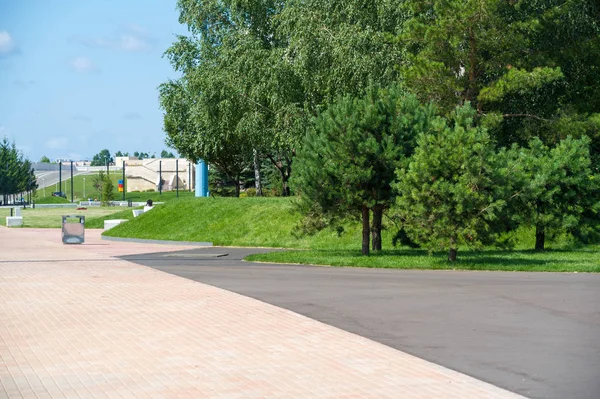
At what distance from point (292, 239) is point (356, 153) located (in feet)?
32.1

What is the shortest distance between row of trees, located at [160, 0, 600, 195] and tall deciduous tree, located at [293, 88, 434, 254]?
2.99 meters

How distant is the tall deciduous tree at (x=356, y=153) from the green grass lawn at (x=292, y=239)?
1523 millimetres

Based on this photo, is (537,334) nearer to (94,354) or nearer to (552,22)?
(94,354)

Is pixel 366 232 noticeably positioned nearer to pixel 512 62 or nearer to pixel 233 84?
pixel 512 62

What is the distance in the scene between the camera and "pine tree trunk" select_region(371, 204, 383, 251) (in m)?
24.9

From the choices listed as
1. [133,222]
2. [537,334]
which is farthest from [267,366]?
[133,222]

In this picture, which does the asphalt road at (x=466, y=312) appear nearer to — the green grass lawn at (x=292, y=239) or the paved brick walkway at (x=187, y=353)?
the paved brick walkway at (x=187, y=353)

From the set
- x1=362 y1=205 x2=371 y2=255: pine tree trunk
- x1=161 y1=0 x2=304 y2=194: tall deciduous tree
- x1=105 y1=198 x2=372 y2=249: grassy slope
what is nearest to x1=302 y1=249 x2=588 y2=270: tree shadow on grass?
x1=362 y1=205 x2=371 y2=255: pine tree trunk

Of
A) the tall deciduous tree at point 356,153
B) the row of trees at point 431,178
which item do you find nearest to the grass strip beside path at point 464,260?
the row of trees at point 431,178

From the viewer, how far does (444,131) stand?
21.9 metres

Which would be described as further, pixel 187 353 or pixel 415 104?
pixel 415 104

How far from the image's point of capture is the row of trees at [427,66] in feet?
102

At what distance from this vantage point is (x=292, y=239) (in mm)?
32406

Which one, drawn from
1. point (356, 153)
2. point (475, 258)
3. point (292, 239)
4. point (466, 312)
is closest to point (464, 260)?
point (475, 258)
